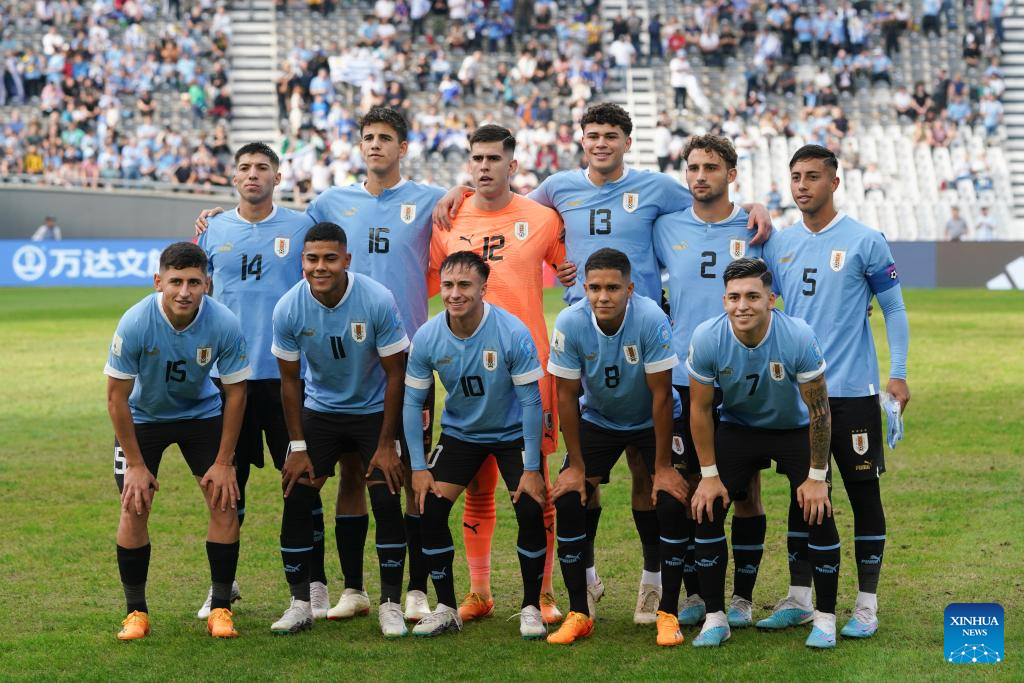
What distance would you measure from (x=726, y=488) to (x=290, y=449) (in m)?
2.26

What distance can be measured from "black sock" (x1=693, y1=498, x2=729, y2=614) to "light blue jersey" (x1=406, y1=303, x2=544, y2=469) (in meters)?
0.93

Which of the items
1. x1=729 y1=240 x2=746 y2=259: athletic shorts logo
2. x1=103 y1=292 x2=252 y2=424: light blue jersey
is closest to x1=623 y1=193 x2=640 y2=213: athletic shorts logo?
x1=729 y1=240 x2=746 y2=259: athletic shorts logo

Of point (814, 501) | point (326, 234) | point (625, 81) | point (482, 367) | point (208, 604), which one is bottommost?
point (208, 604)

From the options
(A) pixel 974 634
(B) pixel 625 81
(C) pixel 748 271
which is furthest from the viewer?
(B) pixel 625 81

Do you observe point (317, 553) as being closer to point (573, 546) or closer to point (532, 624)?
point (532, 624)

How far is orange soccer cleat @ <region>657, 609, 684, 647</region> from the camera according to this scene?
6367 millimetres

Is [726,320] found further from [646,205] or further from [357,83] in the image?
[357,83]

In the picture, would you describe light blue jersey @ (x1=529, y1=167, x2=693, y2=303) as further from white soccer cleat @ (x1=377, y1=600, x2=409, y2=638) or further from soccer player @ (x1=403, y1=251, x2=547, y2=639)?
white soccer cleat @ (x1=377, y1=600, x2=409, y2=638)

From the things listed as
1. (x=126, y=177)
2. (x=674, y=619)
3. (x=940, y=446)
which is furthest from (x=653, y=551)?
(x=126, y=177)

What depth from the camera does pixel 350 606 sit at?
6992mm

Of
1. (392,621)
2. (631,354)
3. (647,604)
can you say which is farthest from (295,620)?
(631,354)

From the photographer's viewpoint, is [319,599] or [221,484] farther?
[319,599]

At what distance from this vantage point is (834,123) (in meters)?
35.1

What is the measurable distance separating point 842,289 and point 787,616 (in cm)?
170
